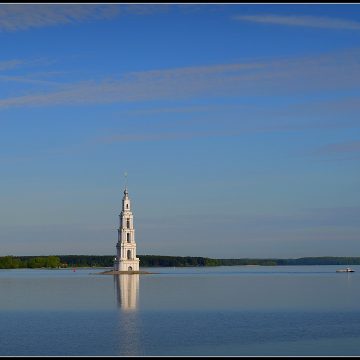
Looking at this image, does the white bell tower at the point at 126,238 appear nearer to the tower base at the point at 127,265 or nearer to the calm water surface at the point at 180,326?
the tower base at the point at 127,265

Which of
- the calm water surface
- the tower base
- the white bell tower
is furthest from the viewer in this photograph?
the tower base

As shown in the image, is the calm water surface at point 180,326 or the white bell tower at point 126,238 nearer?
the calm water surface at point 180,326

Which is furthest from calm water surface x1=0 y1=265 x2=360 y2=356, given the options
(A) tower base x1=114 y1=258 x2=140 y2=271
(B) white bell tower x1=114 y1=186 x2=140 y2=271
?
(A) tower base x1=114 y1=258 x2=140 y2=271

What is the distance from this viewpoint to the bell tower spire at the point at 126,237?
13338 centimetres

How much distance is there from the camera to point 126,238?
133750 millimetres

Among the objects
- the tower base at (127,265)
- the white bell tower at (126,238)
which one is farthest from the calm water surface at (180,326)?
the tower base at (127,265)

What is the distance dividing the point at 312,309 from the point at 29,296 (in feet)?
95.6

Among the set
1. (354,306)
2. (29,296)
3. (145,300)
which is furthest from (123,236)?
(354,306)

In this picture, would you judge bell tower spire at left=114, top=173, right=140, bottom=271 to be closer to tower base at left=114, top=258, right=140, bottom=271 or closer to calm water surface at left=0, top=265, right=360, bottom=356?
tower base at left=114, top=258, right=140, bottom=271

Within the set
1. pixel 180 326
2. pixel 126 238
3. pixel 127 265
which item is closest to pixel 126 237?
pixel 126 238

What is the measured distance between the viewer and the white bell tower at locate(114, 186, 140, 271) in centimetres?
13338

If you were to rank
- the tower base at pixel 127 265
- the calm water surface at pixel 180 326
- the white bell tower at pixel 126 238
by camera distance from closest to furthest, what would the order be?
1. the calm water surface at pixel 180 326
2. the white bell tower at pixel 126 238
3. the tower base at pixel 127 265

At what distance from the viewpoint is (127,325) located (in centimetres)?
4547

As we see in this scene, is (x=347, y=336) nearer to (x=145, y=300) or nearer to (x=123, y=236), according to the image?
(x=145, y=300)
